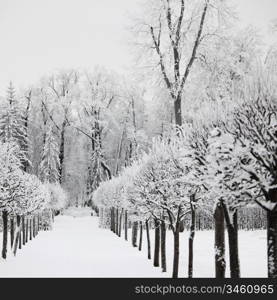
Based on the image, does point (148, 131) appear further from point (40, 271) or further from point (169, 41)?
point (40, 271)

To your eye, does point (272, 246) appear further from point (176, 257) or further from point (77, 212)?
point (77, 212)

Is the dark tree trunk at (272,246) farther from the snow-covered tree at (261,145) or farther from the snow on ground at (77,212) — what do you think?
the snow on ground at (77,212)

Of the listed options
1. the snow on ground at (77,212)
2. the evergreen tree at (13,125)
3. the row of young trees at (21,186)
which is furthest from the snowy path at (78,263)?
the snow on ground at (77,212)

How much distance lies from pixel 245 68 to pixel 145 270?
8927 mm

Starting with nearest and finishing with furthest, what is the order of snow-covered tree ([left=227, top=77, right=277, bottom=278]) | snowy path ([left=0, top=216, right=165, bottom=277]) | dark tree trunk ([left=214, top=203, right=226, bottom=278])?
snow-covered tree ([left=227, top=77, right=277, bottom=278]) < dark tree trunk ([left=214, top=203, right=226, bottom=278]) < snowy path ([left=0, top=216, right=165, bottom=277])

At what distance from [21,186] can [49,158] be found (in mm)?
34980

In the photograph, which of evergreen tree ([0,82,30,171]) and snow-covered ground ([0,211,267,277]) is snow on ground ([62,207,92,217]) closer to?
evergreen tree ([0,82,30,171])

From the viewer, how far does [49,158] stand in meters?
56.3

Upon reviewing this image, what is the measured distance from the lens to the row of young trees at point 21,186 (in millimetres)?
20172

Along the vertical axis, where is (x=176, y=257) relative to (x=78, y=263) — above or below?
above

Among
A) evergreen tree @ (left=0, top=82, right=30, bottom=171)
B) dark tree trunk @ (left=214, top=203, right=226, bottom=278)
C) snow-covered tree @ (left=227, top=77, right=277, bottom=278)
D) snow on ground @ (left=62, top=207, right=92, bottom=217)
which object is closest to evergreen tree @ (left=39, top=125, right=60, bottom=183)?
evergreen tree @ (left=0, top=82, right=30, bottom=171)

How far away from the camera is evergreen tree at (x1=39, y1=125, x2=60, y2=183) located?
55.7 meters

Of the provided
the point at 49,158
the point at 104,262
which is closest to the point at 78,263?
the point at 104,262
